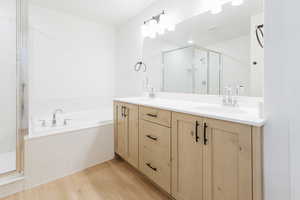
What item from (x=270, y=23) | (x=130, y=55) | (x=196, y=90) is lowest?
(x=196, y=90)

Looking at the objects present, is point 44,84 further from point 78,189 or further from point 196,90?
point 196,90

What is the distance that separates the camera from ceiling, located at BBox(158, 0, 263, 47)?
4.65 feet

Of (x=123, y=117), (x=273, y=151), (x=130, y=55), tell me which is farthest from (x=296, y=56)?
(x=130, y=55)

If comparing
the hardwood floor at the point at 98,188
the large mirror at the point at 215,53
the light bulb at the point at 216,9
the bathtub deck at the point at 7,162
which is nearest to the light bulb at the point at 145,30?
the large mirror at the point at 215,53

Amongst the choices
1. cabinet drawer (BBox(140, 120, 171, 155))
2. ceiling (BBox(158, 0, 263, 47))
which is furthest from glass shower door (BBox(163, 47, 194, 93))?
cabinet drawer (BBox(140, 120, 171, 155))

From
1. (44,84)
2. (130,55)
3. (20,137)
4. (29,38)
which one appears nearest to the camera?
(20,137)

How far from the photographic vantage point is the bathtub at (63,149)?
1682mm

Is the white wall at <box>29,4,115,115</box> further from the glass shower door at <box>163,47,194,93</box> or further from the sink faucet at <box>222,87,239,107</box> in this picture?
the sink faucet at <box>222,87,239,107</box>

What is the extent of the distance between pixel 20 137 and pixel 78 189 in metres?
0.95

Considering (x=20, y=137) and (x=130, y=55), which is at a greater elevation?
(x=130, y=55)

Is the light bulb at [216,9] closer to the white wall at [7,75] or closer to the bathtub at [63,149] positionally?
the bathtub at [63,149]

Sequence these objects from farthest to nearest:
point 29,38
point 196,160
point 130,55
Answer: point 130,55 < point 29,38 < point 196,160

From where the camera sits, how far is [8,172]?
64.3 inches

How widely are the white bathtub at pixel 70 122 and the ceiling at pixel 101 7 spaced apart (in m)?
1.76
